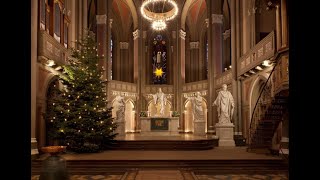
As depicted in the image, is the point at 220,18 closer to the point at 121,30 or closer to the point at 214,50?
the point at 214,50

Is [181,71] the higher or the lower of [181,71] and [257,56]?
the higher

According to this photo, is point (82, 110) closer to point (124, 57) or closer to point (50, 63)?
point (50, 63)

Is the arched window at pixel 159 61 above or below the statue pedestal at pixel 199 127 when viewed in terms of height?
above

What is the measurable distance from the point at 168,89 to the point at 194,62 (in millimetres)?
3889

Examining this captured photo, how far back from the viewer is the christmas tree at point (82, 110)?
13117 millimetres

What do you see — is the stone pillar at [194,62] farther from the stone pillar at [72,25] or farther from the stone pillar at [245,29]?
the stone pillar at [72,25]

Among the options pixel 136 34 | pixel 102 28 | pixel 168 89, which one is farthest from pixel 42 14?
pixel 168 89

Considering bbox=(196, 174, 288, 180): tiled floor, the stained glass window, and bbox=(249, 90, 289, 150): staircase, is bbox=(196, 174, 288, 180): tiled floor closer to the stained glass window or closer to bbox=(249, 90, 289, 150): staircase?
bbox=(249, 90, 289, 150): staircase

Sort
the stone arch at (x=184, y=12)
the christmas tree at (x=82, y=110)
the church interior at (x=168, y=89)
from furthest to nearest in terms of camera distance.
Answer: the stone arch at (x=184, y=12) < the christmas tree at (x=82, y=110) < the church interior at (x=168, y=89)

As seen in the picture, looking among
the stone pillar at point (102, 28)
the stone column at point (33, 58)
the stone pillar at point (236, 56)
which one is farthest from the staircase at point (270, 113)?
the stone pillar at point (102, 28)

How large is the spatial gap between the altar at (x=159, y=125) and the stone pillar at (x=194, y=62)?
462 inches

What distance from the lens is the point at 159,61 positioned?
32031mm

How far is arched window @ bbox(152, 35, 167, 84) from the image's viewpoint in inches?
1254

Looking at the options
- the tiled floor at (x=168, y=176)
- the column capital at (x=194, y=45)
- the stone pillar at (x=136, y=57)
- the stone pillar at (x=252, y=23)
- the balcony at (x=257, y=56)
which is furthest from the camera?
the column capital at (x=194, y=45)
